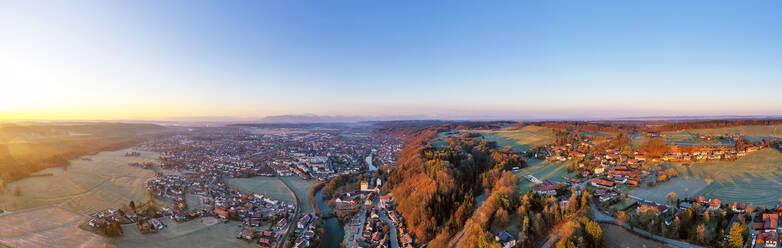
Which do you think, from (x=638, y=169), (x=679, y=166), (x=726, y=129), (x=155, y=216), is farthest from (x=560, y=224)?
(x=726, y=129)

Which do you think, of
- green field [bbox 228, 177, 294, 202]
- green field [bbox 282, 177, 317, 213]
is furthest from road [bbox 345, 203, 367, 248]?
green field [bbox 228, 177, 294, 202]

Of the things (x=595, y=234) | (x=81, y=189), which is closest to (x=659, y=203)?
(x=595, y=234)

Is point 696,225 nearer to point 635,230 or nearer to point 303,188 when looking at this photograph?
point 635,230

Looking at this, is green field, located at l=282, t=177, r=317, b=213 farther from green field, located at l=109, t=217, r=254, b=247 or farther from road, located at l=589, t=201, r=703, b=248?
road, located at l=589, t=201, r=703, b=248

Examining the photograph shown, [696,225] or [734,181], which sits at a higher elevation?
[734,181]

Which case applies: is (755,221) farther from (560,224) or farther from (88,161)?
(88,161)

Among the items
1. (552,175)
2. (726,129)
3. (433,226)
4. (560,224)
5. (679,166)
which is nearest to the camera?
(560,224)
